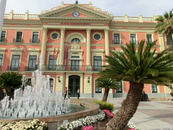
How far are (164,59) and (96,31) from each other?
2027 cm

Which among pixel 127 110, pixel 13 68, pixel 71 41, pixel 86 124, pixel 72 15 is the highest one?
pixel 72 15

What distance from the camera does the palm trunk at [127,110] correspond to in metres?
4.22

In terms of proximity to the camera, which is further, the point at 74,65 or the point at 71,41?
the point at 71,41

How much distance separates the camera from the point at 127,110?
14.0 feet

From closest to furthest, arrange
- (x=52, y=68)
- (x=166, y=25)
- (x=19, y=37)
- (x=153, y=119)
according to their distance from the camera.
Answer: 1. (x=153, y=119)
2. (x=166, y=25)
3. (x=52, y=68)
4. (x=19, y=37)

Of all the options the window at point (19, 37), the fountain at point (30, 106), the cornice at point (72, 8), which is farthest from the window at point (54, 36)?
the fountain at point (30, 106)

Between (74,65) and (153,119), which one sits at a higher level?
(74,65)

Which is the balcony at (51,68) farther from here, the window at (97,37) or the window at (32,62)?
the window at (97,37)

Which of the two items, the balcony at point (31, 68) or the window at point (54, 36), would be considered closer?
the balcony at point (31, 68)

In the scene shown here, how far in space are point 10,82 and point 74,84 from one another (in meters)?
13.4

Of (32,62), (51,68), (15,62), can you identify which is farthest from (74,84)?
(15,62)

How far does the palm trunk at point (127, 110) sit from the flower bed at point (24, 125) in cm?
226

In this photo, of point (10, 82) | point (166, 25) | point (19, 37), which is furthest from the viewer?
point (19, 37)

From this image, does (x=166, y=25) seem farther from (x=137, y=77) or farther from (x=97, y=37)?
(x=137, y=77)
